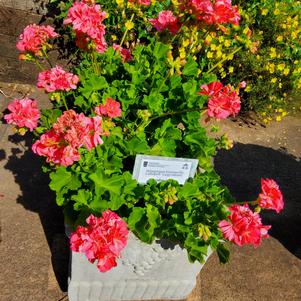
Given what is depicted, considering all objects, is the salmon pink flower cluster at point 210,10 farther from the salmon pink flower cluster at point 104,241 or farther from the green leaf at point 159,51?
the salmon pink flower cluster at point 104,241

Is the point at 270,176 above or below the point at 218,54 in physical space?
below

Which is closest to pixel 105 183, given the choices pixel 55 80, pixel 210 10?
pixel 55 80

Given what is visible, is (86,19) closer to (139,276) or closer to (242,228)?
(242,228)

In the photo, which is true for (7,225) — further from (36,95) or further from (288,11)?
(288,11)

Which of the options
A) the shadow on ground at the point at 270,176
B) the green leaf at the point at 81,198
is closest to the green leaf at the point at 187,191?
the green leaf at the point at 81,198

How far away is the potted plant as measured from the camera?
1483 mm

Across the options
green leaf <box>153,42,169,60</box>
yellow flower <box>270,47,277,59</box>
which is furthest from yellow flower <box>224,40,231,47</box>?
green leaf <box>153,42,169,60</box>

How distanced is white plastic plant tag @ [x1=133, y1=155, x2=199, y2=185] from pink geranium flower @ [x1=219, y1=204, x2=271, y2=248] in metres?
0.42

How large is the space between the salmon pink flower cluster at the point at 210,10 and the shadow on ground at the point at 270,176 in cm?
177

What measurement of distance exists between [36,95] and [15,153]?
2.80ft

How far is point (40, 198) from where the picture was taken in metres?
2.79

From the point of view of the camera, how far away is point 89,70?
7.22 ft

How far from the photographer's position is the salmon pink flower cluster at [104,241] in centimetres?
139

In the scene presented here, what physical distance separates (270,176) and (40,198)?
204 cm
